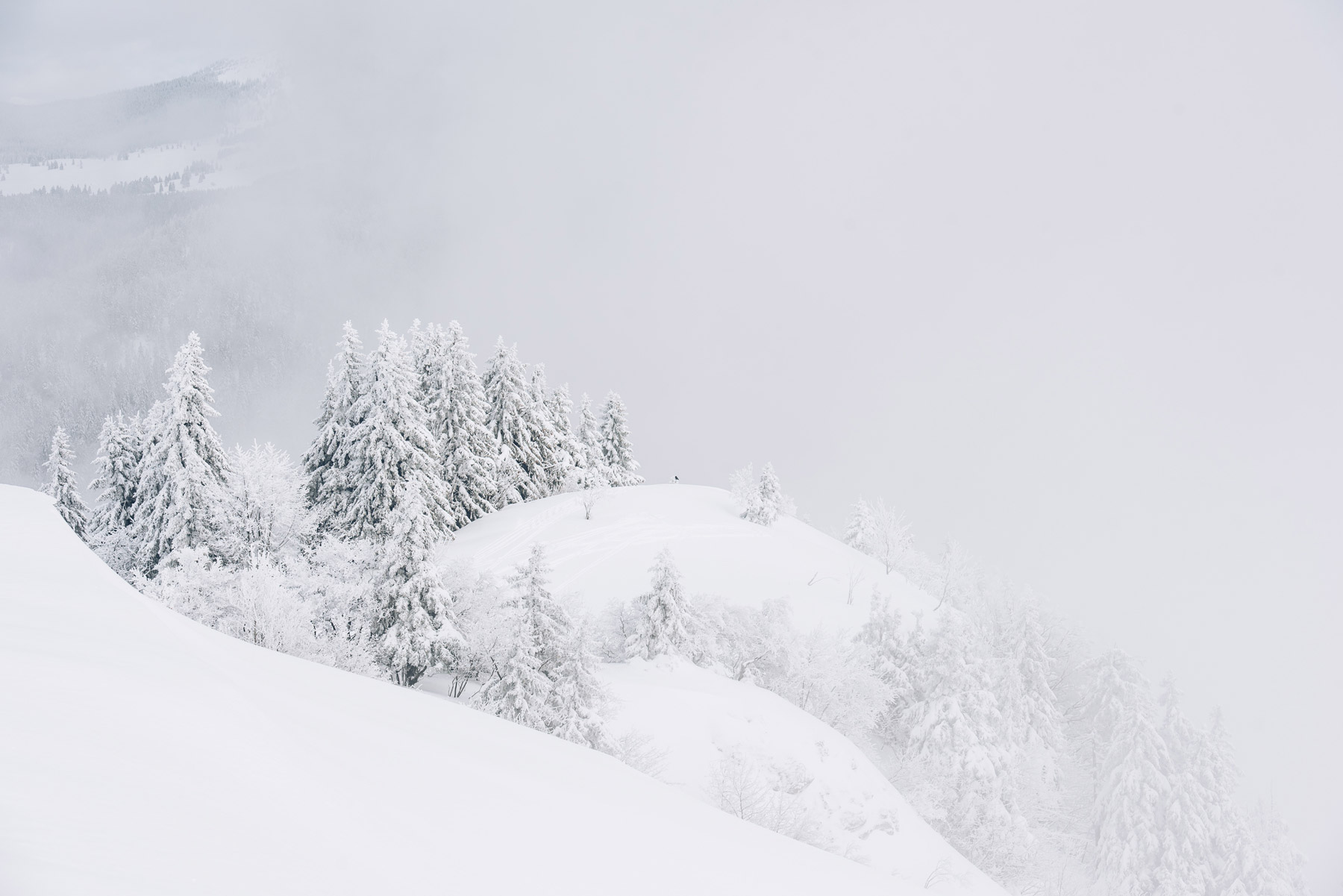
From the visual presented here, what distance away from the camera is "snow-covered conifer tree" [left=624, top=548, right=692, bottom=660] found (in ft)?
85.6

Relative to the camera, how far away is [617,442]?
55.8 meters

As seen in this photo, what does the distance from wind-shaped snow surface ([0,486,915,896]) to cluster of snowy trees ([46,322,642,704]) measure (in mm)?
11917

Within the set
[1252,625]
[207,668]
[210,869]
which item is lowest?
[210,869]

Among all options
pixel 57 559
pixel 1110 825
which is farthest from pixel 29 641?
pixel 1110 825

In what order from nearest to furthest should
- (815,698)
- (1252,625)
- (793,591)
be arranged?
1. (815,698)
2. (793,591)
3. (1252,625)

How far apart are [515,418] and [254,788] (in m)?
43.1

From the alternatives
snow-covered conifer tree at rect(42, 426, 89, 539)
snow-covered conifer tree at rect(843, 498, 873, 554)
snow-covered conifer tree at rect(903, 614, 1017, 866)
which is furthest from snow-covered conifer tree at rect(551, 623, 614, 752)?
snow-covered conifer tree at rect(843, 498, 873, 554)

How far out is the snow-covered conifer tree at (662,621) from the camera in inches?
1027

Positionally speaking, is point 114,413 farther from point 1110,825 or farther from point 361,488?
point 1110,825

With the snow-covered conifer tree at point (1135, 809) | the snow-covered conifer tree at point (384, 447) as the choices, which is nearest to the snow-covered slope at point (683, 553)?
the snow-covered conifer tree at point (384, 447)

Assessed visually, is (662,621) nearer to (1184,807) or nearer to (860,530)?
(1184,807)

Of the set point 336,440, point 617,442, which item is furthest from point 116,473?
point 617,442

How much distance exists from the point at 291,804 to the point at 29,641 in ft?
6.10

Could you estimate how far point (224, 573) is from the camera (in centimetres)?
2152
